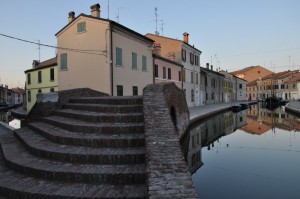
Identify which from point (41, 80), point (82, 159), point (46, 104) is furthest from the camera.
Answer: point (41, 80)

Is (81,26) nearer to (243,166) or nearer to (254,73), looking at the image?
(243,166)

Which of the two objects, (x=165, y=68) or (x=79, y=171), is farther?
(x=165, y=68)

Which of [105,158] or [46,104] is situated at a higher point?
[46,104]

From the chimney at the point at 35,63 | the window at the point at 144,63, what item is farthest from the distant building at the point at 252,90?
the window at the point at 144,63

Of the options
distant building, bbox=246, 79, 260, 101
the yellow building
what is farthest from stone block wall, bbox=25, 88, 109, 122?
distant building, bbox=246, 79, 260, 101

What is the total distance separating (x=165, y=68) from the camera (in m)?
29.7

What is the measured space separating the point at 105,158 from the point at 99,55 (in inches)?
543

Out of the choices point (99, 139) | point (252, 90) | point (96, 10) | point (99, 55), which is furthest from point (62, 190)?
point (252, 90)

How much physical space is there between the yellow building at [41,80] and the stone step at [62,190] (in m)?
24.0

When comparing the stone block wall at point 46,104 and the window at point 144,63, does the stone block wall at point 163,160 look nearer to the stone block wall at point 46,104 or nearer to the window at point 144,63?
the stone block wall at point 46,104

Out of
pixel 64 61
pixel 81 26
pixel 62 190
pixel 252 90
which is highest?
pixel 81 26

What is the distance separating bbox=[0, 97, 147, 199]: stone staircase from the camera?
495cm

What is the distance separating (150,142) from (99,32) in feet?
49.3

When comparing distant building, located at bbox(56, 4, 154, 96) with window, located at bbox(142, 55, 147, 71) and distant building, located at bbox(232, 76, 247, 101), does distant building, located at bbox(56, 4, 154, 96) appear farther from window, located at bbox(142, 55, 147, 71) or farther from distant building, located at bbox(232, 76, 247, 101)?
distant building, located at bbox(232, 76, 247, 101)
